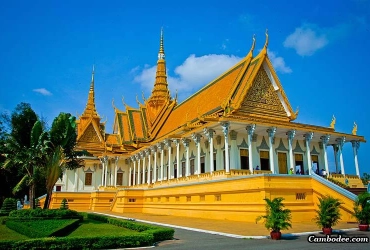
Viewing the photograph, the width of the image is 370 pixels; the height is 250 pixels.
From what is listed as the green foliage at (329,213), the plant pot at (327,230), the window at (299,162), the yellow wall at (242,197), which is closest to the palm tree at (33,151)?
the yellow wall at (242,197)

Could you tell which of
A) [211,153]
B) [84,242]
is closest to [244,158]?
[211,153]

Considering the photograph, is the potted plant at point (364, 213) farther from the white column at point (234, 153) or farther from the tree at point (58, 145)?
the tree at point (58, 145)

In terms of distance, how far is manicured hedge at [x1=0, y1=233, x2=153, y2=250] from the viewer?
8224 mm

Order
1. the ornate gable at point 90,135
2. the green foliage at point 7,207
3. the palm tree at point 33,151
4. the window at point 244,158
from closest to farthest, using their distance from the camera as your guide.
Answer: the palm tree at point 33,151, the green foliage at point 7,207, the window at point 244,158, the ornate gable at point 90,135

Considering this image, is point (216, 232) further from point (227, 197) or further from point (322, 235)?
point (227, 197)

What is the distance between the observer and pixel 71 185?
37.8m

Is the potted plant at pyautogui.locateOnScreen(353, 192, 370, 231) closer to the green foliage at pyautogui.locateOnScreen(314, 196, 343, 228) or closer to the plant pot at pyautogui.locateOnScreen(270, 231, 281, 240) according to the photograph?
the green foliage at pyautogui.locateOnScreen(314, 196, 343, 228)

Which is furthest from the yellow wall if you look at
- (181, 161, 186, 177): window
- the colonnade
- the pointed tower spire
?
the pointed tower spire

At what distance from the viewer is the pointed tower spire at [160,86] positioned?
139ft

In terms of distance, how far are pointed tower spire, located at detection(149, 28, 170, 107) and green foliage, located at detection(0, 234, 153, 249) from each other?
106ft

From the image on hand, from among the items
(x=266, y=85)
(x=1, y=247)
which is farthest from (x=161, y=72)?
(x=1, y=247)

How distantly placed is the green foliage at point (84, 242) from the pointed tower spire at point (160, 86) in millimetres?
32250

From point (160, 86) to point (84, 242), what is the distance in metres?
36.3

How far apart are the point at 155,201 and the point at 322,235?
17154mm
